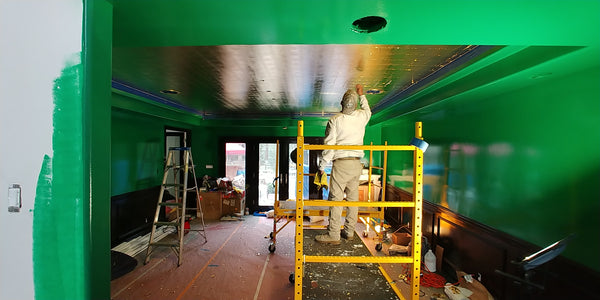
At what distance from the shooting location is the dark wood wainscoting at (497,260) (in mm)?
1697

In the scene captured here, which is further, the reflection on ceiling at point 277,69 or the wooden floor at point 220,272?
the wooden floor at point 220,272

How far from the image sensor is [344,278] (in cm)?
193

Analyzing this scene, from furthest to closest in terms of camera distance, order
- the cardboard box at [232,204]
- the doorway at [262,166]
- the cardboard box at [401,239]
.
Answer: the doorway at [262,166] < the cardboard box at [232,204] < the cardboard box at [401,239]

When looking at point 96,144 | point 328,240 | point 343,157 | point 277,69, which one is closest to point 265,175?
point 277,69

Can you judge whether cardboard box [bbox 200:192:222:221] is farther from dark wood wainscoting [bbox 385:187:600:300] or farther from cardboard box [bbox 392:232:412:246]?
dark wood wainscoting [bbox 385:187:600:300]

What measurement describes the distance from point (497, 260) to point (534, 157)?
1.18 meters

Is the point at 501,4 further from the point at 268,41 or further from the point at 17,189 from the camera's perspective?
the point at 17,189

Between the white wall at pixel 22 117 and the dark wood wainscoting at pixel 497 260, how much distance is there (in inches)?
92.1

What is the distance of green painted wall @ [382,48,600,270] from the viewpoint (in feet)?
5.70

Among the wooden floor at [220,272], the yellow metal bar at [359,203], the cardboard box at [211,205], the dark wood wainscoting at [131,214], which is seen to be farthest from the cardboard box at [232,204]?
the yellow metal bar at [359,203]

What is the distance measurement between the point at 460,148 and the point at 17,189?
405 centimetres

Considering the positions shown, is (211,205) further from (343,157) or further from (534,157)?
(534,157)

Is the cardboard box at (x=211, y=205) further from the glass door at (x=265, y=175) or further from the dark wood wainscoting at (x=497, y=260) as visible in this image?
the dark wood wainscoting at (x=497, y=260)

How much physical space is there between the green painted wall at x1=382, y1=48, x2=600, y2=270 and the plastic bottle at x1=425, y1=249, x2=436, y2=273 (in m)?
0.80
